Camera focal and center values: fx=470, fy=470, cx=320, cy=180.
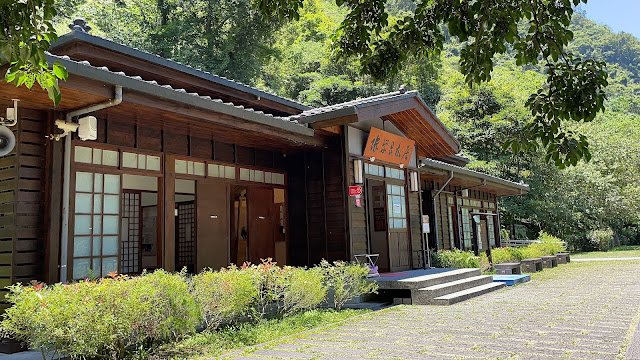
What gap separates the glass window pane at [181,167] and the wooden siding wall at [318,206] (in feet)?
8.99

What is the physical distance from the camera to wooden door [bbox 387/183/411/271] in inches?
→ 420

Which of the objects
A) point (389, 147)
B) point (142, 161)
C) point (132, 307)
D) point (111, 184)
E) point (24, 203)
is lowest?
point (132, 307)

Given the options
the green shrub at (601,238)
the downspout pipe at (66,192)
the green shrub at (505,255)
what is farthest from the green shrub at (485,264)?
the green shrub at (601,238)

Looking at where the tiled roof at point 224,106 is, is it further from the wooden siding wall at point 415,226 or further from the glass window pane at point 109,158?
the wooden siding wall at point 415,226

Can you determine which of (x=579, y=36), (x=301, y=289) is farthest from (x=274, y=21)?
(x=579, y=36)

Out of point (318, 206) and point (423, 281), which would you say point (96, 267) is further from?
point (423, 281)

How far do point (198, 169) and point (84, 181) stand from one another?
2142 mm

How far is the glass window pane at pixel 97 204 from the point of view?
6598mm

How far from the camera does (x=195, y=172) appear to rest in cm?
826

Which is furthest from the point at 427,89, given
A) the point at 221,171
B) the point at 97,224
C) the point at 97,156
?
the point at 97,224

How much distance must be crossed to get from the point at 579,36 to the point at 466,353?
92.2m

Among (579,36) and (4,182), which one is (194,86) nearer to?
(4,182)

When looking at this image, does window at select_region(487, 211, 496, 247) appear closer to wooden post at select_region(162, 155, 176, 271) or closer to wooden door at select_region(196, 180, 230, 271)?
wooden door at select_region(196, 180, 230, 271)

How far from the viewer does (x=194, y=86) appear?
29.9ft
